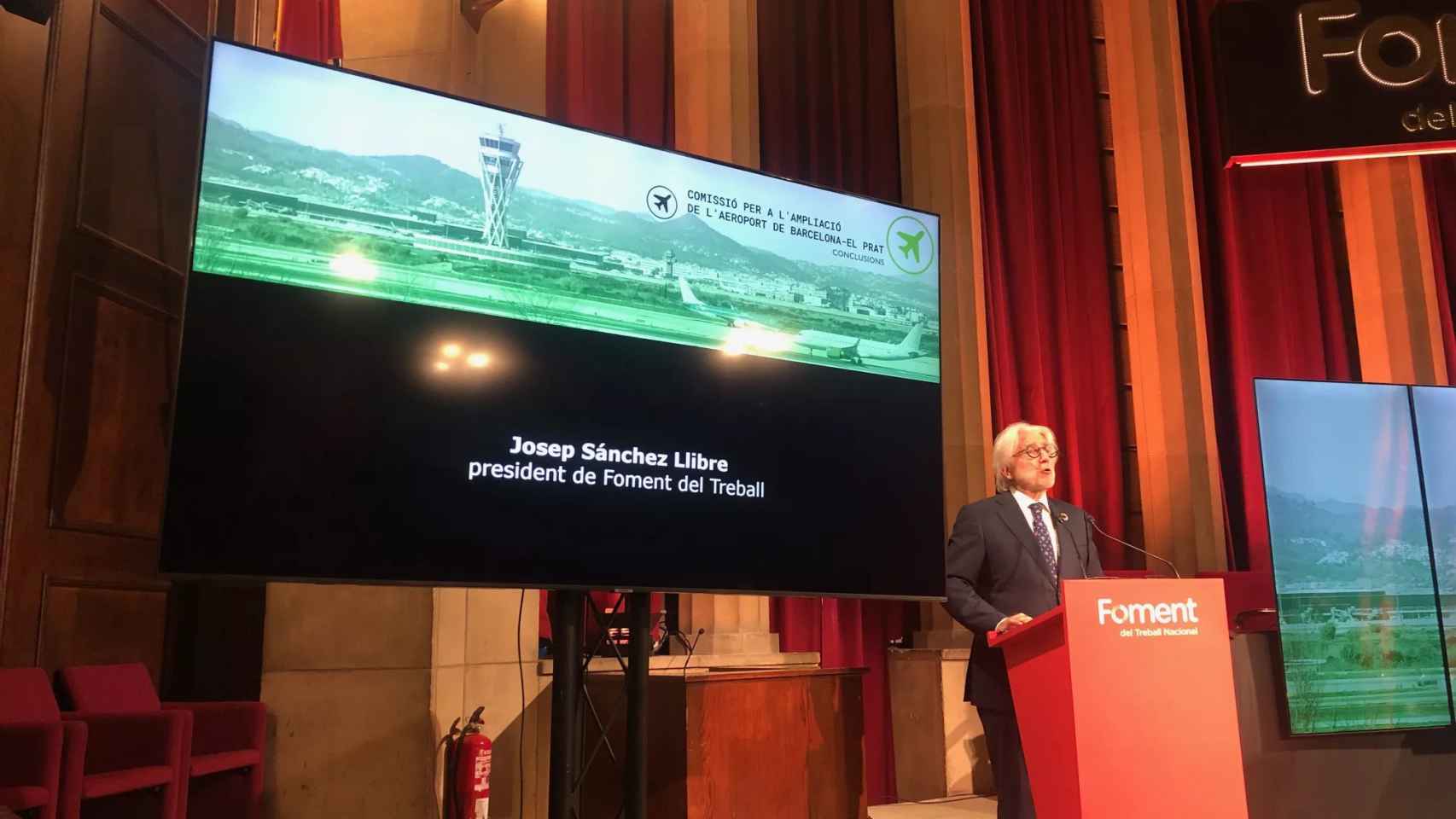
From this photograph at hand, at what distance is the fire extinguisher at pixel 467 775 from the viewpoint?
386cm

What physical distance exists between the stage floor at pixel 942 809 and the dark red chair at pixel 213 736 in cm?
257

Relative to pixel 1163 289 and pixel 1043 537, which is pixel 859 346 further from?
pixel 1163 289

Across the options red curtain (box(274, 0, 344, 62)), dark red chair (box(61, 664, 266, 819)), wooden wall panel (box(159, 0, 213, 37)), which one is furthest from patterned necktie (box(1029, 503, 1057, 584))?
wooden wall panel (box(159, 0, 213, 37))

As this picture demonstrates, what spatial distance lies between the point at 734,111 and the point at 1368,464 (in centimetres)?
312

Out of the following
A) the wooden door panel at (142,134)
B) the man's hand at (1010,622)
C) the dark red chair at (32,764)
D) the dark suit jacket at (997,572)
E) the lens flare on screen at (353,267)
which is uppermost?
the wooden door panel at (142,134)

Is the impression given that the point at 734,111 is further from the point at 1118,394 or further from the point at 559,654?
the point at 559,654

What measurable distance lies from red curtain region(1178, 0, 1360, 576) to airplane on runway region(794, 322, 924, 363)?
13.8 feet

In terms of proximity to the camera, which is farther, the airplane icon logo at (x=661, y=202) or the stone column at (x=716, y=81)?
the stone column at (x=716, y=81)

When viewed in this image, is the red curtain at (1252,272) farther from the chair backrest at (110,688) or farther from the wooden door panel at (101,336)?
the chair backrest at (110,688)

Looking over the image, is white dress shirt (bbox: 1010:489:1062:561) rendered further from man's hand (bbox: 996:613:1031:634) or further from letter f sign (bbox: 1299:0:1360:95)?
letter f sign (bbox: 1299:0:1360:95)

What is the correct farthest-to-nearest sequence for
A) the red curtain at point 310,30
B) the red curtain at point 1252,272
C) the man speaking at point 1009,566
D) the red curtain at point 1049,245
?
the red curtain at point 1252,272, the red curtain at point 1049,245, the red curtain at point 310,30, the man speaking at point 1009,566

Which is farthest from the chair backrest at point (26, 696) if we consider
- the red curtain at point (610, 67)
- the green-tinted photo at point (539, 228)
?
the red curtain at point (610, 67)

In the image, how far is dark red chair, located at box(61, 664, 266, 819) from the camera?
10.3ft

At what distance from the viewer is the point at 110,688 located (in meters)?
3.18
